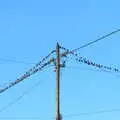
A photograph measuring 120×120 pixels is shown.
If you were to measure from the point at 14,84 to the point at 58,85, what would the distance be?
623 cm

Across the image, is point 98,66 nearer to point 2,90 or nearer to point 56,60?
point 56,60

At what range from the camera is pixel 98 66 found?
131 ft

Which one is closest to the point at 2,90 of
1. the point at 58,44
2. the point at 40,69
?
the point at 40,69

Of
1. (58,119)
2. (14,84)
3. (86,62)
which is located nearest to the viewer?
(58,119)

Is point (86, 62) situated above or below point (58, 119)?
above

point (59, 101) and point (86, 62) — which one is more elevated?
point (86, 62)

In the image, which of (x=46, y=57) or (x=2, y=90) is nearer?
(x=46, y=57)

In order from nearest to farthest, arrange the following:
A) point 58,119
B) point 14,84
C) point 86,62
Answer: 1. point 58,119
2. point 86,62
3. point 14,84

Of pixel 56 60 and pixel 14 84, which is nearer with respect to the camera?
pixel 56 60

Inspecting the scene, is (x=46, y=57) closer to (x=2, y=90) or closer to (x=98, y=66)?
(x=98, y=66)

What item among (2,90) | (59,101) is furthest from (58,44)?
(2,90)

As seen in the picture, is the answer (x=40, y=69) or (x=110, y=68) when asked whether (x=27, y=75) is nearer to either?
(x=40, y=69)

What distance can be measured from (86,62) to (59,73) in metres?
2.51

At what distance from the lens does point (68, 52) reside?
3756 cm
